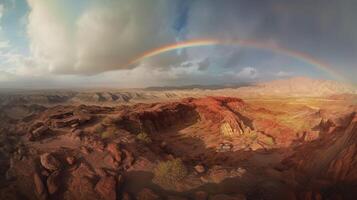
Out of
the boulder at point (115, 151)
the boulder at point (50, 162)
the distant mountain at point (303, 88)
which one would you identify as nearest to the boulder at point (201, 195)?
the boulder at point (115, 151)

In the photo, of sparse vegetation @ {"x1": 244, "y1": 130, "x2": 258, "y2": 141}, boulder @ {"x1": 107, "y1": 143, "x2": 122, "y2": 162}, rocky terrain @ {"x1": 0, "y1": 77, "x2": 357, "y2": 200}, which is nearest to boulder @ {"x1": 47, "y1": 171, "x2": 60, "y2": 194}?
rocky terrain @ {"x1": 0, "y1": 77, "x2": 357, "y2": 200}

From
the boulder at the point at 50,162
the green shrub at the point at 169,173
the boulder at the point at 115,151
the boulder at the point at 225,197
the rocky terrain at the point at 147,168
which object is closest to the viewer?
the boulder at the point at 225,197

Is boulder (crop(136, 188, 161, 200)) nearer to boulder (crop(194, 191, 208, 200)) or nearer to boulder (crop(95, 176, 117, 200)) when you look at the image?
boulder (crop(95, 176, 117, 200))

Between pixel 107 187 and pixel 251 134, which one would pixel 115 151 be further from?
pixel 251 134

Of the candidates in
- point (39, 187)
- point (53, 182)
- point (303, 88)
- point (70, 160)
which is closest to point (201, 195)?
point (53, 182)

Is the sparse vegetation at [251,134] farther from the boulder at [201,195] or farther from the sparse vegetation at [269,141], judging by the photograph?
the boulder at [201,195]

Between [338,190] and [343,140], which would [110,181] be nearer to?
[338,190]

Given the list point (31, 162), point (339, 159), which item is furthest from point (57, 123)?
point (339, 159)
